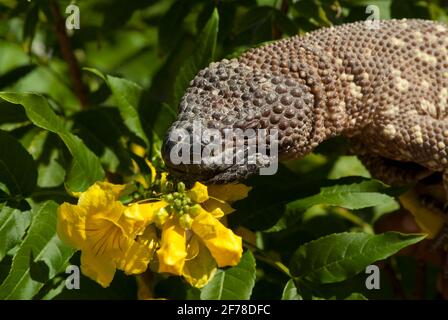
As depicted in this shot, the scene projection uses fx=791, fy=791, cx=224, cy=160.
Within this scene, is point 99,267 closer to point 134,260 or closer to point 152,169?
point 134,260

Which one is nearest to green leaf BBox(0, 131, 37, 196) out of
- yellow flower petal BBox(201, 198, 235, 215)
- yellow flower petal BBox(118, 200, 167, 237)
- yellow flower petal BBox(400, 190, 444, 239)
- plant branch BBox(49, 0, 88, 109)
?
yellow flower petal BBox(118, 200, 167, 237)

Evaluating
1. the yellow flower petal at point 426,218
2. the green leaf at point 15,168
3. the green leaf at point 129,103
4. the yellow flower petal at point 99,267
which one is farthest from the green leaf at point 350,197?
the green leaf at point 15,168

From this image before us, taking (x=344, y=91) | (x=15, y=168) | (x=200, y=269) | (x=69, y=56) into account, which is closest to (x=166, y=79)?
(x=69, y=56)

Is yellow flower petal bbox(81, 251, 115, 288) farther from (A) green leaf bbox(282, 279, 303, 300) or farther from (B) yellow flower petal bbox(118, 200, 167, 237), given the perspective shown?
(A) green leaf bbox(282, 279, 303, 300)

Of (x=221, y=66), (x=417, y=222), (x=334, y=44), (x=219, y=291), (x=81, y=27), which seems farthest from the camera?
(x=81, y=27)

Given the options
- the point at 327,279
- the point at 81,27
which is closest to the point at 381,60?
the point at 327,279

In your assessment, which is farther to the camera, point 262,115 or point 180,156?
point 262,115

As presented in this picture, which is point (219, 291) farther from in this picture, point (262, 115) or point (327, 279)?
point (262, 115)
